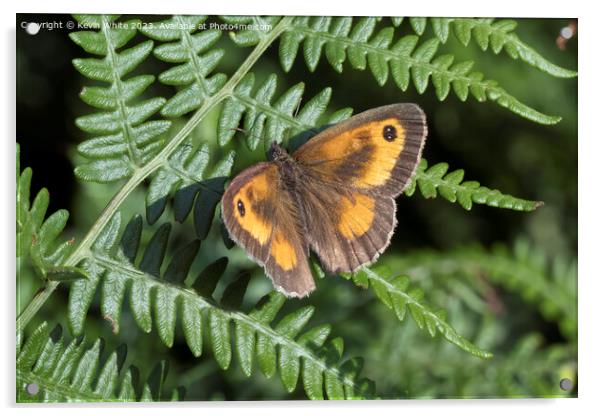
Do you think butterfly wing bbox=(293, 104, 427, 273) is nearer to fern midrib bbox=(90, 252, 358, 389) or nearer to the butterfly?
the butterfly

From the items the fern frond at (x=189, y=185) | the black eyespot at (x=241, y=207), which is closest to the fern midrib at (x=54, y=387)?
the fern frond at (x=189, y=185)

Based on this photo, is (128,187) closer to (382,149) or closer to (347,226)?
(347,226)

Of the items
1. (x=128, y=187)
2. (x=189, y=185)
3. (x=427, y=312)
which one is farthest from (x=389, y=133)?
(x=128, y=187)

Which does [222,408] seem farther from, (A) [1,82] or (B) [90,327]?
(A) [1,82]

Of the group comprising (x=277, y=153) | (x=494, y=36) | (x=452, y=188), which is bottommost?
(x=452, y=188)

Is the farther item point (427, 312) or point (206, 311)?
point (206, 311)

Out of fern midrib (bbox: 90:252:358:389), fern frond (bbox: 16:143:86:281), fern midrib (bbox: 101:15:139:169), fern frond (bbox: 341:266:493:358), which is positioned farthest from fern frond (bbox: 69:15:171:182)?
fern frond (bbox: 341:266:493:358)
